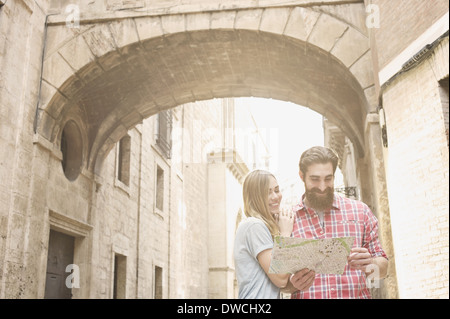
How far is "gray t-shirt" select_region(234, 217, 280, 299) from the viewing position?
8.26 feet

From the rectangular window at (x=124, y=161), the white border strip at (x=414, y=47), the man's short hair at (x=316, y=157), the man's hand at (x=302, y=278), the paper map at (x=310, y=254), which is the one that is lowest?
the man's hand at (x=302, y=278)

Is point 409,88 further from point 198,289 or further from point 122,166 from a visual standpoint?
point 198,289

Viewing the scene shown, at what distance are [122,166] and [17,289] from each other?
600cm

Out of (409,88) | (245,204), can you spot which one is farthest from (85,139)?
(245,204)

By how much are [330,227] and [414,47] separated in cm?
358

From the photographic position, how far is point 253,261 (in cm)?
257

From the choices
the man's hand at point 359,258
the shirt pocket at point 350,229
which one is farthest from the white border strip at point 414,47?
the man's hand at point 359,258

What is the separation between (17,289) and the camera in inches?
276

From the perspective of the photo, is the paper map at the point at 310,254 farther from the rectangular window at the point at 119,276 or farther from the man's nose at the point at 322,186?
the rectangular window at the point at 119,276

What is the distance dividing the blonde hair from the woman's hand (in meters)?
0.09

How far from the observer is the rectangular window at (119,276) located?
39.4ft

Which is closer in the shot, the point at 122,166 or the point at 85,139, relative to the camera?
the point at 85,139

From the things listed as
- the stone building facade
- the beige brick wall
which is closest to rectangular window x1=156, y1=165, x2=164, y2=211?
the stone building facade
